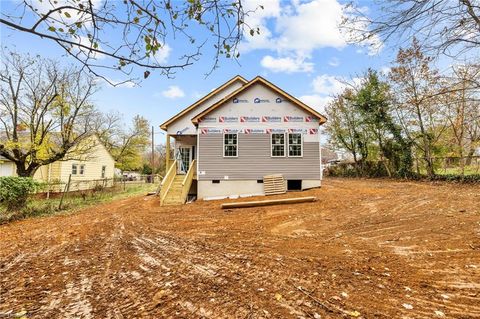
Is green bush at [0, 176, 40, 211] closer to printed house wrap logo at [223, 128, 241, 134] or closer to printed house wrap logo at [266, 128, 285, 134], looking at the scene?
printed house wrap logo at [223, 128, 241, 134]

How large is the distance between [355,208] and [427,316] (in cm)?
709

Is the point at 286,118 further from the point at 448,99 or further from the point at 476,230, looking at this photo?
the point at 476,230

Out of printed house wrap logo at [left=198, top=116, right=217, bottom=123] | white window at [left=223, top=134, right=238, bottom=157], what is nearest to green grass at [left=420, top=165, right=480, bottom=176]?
white window at [left=223, top=134, right=238, bottom=157]

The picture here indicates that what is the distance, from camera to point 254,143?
14.6 meters

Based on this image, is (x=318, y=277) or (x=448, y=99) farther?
(x=448, y=99)

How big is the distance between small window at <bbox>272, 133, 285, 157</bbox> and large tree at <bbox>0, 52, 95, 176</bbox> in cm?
1200

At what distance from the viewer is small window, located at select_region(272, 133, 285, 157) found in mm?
14609

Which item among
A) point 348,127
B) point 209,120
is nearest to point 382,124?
point 348,127

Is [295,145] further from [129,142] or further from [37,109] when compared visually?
[129,142]

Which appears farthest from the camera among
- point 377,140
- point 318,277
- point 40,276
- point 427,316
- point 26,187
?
point 377,140

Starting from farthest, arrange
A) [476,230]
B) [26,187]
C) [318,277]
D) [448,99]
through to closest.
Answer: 1. [26,187]
2. [448,99]
3. [476,230]
4. [318,277]

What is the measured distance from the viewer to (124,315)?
2980mm

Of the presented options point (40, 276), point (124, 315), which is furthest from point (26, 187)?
point (124, 315)

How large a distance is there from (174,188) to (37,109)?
10328 mm
